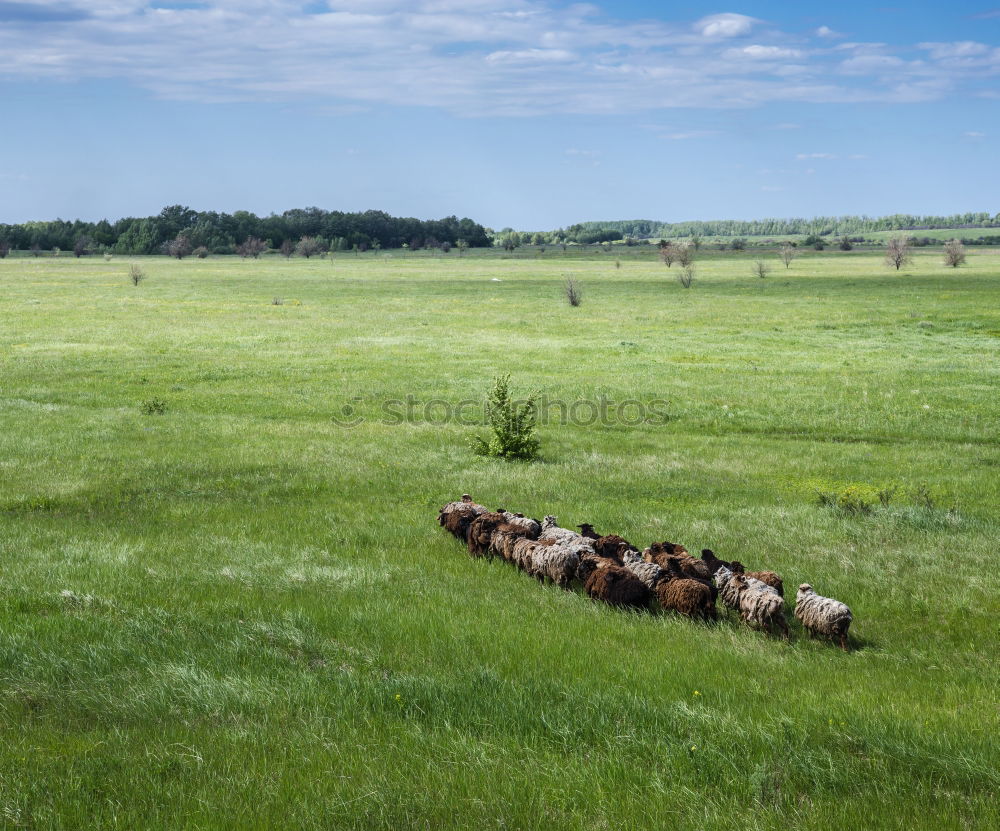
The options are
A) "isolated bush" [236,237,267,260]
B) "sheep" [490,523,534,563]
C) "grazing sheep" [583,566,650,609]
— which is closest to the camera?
"grazing sheep" [583,566,650,609]

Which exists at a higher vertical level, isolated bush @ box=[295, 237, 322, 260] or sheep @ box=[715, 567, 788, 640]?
isolated bush @ box=[295, 237, 322, 260]

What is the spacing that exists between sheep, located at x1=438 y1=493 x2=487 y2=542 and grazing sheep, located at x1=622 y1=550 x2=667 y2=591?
10.0 feet

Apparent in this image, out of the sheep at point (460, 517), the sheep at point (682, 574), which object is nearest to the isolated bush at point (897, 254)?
the sheep at point (460, 517)

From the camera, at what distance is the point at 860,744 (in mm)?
6586

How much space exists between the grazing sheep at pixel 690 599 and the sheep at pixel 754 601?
0.29m

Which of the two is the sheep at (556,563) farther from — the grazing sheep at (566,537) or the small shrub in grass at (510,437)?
the small shrub in grass at (510,437)

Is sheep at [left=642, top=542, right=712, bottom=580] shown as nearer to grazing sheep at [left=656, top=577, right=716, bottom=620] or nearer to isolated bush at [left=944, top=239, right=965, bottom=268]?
grazing sheep at [left=656, top=577, right=716, bottom=620]

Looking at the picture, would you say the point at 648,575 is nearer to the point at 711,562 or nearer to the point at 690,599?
the point at 690,599

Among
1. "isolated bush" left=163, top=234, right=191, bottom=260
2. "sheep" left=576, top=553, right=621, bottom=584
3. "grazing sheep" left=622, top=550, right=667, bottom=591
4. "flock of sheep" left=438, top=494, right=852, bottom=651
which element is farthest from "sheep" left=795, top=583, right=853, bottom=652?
"isolated bush" left=163, top=234, right=191, bottom=260

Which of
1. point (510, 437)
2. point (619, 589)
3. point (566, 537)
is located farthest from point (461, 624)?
point (510, 437)

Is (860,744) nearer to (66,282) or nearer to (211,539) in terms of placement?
(211,539)

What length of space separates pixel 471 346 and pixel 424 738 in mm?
42517

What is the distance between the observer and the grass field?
5.89 m

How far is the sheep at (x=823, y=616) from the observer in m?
9.16
